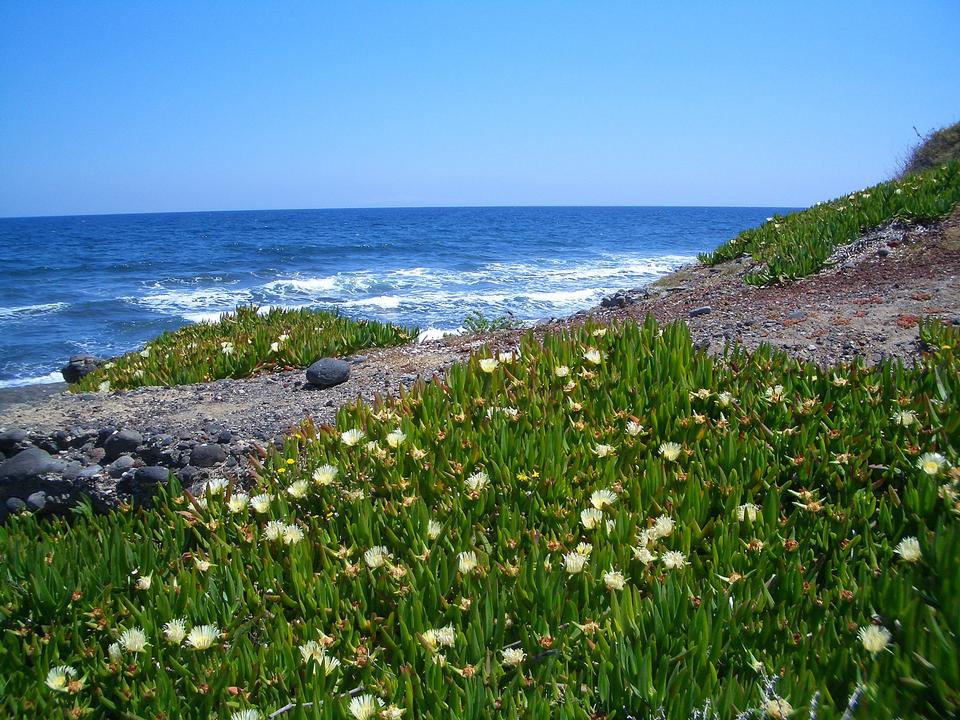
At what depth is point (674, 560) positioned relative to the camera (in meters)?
2.04

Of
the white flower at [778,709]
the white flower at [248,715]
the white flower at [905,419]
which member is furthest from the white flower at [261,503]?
the white flower at [905,419]

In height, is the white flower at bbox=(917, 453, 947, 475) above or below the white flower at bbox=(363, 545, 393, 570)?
above

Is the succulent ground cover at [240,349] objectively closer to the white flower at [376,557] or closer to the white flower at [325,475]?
the white flower at [325,475]

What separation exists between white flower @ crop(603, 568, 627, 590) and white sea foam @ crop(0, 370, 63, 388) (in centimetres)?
1211

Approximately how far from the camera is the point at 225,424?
407 cm

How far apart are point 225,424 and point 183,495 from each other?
1.30 m

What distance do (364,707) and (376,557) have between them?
56 cm

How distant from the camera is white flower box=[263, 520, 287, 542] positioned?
236 centimetres

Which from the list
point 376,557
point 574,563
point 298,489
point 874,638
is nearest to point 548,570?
point 574,563

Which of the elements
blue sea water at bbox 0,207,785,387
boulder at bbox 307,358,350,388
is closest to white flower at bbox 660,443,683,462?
boulder at bbox 307,358,350,388

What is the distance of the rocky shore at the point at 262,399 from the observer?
3.85m

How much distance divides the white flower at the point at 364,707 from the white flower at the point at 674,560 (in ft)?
2.82

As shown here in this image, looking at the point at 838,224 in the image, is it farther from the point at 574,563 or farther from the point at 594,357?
the point at 574,563

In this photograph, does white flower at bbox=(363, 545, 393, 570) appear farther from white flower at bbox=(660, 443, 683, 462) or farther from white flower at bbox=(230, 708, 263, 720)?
white flower at bbox=(660, 443, 683, 462)
